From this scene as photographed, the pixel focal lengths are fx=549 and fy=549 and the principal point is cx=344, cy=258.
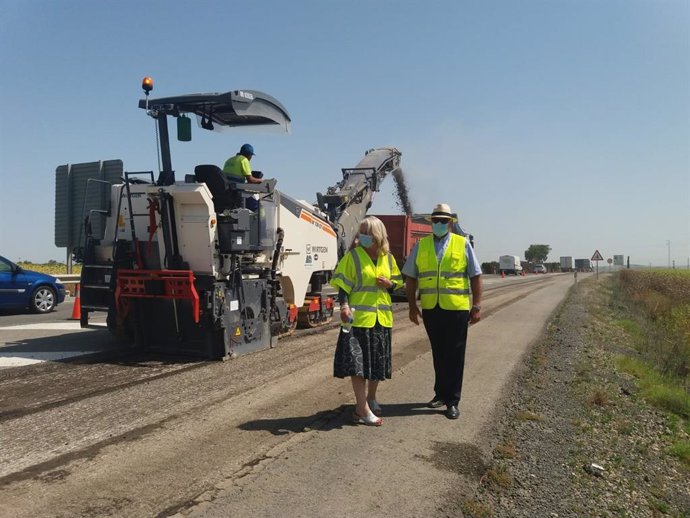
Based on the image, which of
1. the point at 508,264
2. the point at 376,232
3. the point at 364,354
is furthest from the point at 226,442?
the point at 508,264

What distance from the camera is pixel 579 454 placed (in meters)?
4.74

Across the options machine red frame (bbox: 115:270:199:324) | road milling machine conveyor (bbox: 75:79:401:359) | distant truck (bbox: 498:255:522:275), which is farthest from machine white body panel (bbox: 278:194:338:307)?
distant truck (bbox: 498:255:522:275)

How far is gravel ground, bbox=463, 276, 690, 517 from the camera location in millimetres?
3834

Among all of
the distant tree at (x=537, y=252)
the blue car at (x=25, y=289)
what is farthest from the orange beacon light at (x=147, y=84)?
the distant tree at (x=537, y=252)

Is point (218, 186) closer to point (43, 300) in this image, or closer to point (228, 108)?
point (228, 108)

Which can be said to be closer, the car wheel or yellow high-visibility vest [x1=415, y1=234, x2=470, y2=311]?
yellow high-visibility vest [x1=415, y1=234, x2=470, y2=311]

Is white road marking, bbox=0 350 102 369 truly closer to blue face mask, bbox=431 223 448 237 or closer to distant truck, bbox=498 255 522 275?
blue face mask, bbox=431 223 448 237

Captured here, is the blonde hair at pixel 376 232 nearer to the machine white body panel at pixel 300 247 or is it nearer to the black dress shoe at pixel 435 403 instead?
the black dress shoe at pixel 435 403

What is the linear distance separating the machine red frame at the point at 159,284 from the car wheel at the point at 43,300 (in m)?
7.19

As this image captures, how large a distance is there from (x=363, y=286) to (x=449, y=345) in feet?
3.83

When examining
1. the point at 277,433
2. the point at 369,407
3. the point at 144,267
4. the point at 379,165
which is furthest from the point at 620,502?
the point at 379,165

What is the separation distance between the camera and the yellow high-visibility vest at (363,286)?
16.6 feet

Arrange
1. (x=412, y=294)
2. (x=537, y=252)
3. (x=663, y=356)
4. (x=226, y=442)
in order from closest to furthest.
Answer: (x=226, y=442) < (x=412, y=294) < (x=663, y=356) < (x=537, y=252)

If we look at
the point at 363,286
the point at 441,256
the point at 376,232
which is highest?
the point at 376,232
